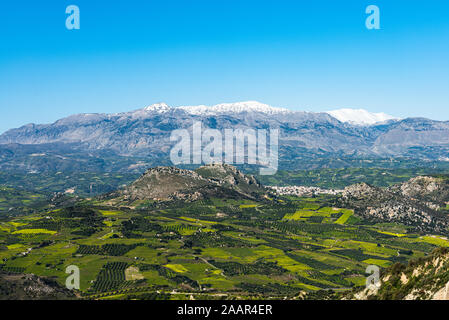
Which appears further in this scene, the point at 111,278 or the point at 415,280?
the point at 111,278

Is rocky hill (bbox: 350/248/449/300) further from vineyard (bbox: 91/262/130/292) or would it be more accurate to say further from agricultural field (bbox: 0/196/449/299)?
vineyard (bbox: 91/262/130/292)

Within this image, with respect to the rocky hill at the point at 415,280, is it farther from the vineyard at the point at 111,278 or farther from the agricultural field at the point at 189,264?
the vineyard at the point at 111,278

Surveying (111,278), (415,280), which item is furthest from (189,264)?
(415,280)

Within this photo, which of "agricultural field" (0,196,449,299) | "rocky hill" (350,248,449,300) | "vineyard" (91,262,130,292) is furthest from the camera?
"vineyard" (91,262,130,292)

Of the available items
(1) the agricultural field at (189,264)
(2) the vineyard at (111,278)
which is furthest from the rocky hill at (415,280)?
(2) the vineyard at (111,278)

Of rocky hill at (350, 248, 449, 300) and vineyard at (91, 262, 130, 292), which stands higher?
rocky hill at (350, 248, 449, 300)

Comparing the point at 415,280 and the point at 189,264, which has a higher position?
the point at 415,280

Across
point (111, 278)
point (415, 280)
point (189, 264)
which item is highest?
point (415, 280)

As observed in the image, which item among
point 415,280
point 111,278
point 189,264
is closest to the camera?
point 415,280

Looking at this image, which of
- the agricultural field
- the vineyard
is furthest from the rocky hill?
the vineyard

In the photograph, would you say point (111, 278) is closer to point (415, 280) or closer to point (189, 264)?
point (189, 264)

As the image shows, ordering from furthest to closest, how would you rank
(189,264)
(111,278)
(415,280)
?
(189,264), (111,278), (415,280)
